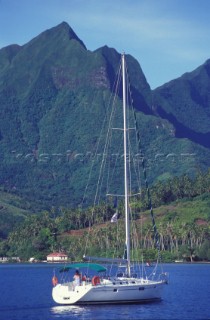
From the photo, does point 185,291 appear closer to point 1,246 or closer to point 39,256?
point 39,256

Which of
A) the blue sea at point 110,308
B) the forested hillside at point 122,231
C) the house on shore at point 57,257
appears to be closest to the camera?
the blue sea at point 110,308

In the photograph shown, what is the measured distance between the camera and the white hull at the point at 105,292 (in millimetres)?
62281

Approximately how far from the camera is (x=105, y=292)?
205 ft

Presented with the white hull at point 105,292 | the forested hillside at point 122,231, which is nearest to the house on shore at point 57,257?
the forested hillside at point 122,231

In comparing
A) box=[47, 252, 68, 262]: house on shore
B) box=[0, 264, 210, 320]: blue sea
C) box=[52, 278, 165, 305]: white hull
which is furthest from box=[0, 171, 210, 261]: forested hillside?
box=[52, 278, 165, 305]: white hull

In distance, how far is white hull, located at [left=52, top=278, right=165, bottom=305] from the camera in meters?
62.3

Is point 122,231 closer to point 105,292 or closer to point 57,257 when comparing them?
point 57,257

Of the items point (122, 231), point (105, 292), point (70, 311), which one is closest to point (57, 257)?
point (122, 231)

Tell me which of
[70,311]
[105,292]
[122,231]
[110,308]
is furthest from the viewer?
[122,231]

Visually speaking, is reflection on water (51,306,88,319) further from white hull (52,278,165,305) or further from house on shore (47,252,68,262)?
house on shore (47,252,68,262)

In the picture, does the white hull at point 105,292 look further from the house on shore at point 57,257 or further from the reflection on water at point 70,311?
the house on shore at point 57,257

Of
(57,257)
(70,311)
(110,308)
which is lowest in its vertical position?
(70,311)

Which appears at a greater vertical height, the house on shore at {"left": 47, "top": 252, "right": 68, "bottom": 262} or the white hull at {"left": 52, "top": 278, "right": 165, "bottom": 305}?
the house on shore at {"left": 47, "top": 252, "right": 68, "bottom": 262}

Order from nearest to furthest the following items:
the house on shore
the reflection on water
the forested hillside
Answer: the reflection on water
the forested hillside
the house on shore
